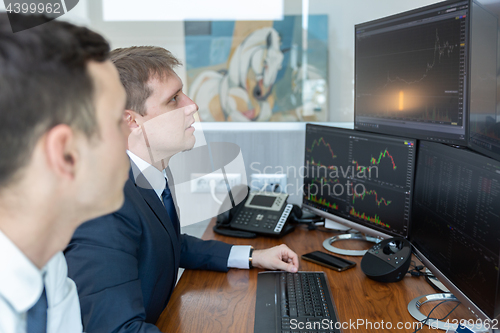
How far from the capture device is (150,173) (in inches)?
51.9

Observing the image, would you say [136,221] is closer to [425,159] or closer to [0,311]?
[0,311]

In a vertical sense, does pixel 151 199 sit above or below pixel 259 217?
above

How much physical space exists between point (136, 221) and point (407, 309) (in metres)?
0.77

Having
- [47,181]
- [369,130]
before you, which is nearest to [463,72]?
[369,130]

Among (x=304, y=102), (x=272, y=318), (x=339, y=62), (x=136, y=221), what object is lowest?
(x=272, y=318)

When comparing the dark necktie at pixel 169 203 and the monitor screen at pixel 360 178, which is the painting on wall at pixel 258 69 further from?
the dark necktie at pixel 169 203

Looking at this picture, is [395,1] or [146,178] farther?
[395,1]

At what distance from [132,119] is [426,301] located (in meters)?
1.01

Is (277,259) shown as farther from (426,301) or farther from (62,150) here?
(62,150)

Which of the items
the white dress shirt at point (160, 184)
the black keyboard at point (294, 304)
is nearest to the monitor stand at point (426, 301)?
the black keyboard at point (294, 304)

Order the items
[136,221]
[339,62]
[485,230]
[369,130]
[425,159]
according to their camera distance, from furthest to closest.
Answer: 1. [339,62]
2. [369,130]
3. [425,159]
4. [136,221]
5. [485,230]

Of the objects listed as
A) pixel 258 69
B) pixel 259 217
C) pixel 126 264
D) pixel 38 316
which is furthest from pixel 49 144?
pixel 258 69

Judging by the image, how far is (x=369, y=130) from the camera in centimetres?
159

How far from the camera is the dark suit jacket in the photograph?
92 cm
